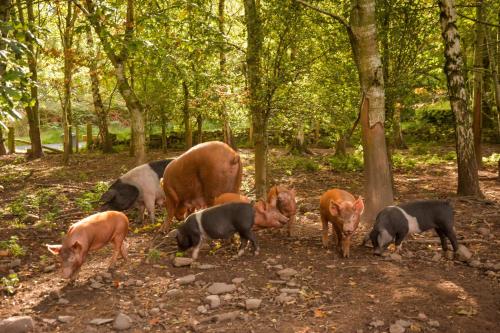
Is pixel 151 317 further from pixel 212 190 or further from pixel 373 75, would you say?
pixel 373 75

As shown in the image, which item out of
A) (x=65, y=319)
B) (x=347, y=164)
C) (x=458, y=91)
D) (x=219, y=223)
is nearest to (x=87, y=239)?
(x=65, y=319)

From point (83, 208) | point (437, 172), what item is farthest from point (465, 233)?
point (437, 172)

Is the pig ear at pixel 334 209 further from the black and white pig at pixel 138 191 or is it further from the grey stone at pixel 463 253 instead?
the black and white pig at pixel 138 191

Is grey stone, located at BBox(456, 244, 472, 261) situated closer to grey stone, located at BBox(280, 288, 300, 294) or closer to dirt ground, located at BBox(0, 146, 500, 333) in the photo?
dirt ground, located at BBox(0, 146, 500, 333)

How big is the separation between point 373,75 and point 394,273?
337 cm

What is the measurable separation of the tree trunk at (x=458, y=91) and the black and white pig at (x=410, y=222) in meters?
3.96

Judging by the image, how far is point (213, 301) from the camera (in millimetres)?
5184

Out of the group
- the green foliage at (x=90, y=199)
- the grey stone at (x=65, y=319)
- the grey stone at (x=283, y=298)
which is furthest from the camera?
the green foliage at (x=90, y=199)

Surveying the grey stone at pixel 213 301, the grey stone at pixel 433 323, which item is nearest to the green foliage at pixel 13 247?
the grey stone at pixel 213 301

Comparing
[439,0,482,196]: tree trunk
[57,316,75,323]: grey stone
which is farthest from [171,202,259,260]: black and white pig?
[439,0,482,196]: tree trunk

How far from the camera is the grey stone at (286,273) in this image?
5.90 metres

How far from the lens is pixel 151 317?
196 inches

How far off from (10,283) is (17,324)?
129 cm

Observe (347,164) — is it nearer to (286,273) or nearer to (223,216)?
(223,216)
